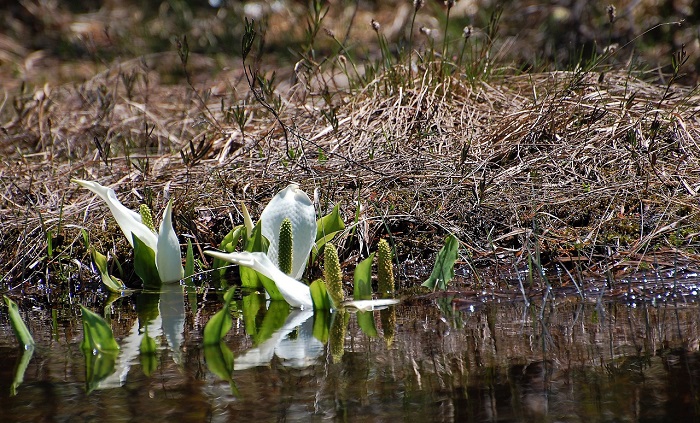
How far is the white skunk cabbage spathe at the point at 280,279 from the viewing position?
2.27 metres

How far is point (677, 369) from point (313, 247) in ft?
4.67

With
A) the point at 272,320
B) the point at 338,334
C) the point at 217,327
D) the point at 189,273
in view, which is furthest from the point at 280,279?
the point at 189,273

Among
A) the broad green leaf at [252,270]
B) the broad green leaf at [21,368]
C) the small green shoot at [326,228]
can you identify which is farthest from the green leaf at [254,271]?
the broad green leaf at [21,368]

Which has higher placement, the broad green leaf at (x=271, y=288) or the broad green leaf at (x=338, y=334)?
the broad green leaf at (x=271, y=288)

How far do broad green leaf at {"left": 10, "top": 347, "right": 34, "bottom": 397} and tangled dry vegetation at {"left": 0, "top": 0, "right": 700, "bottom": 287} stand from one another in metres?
1.04

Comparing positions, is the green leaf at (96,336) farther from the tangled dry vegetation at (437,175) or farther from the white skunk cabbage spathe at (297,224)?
the tangled dry vegetation at (437,175)

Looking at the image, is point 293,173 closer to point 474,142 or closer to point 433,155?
point 433,155

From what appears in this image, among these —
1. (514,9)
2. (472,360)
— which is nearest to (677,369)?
(472,360)

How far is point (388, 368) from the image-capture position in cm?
174

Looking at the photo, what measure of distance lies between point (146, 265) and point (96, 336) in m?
0.84

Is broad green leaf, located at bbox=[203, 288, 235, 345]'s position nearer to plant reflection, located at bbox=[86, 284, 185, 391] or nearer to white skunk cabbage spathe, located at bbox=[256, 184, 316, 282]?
plant reflection, located at bbox=[86, 284, 185, 391]

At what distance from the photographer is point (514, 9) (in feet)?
22.2

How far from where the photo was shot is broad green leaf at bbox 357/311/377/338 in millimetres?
2076

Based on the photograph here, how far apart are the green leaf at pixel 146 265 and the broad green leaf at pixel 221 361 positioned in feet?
2.75
